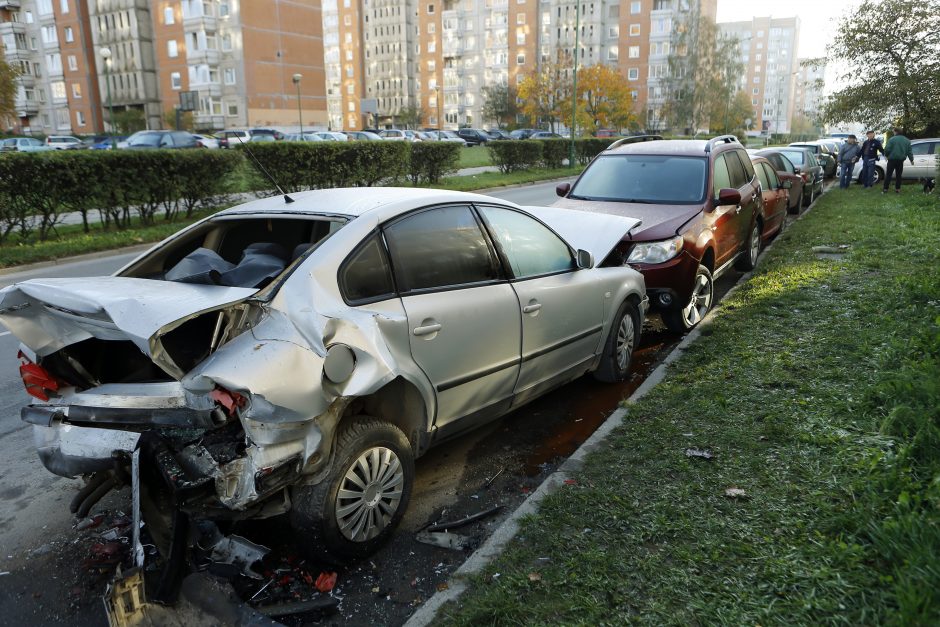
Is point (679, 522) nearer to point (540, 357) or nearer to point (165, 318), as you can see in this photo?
point (540, 357)

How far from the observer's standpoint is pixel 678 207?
7.45 metres

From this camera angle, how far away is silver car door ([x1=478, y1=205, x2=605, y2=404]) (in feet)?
14.3

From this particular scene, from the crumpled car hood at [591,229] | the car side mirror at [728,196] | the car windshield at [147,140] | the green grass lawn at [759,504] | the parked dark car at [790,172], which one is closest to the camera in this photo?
the green grass lawn at [759,504]

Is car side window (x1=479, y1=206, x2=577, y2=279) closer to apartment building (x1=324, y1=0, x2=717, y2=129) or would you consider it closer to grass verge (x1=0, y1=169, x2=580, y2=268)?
grass verge (x1=0, y1=169, x2=580, y2=268)

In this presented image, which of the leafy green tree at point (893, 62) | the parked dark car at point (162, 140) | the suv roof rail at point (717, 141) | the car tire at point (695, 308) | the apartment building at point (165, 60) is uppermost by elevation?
the apartment building at point (165, 60)

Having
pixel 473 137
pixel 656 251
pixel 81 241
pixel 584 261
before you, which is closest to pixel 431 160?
pixel 81 241

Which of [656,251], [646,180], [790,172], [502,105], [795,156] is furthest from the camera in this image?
[502,105]

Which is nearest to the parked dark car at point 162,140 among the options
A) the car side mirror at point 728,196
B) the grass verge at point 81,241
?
the grass verge at point 81,241

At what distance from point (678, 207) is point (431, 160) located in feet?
58.1

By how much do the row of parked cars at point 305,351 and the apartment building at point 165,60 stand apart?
239ft

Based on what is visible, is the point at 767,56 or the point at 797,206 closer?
the point at 797,206

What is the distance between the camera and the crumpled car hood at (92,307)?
2.77 metres

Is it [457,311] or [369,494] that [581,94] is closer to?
[457,311]

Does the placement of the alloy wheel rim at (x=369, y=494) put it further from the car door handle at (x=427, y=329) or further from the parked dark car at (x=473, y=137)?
the parked dark car at (x=473, y=137)
